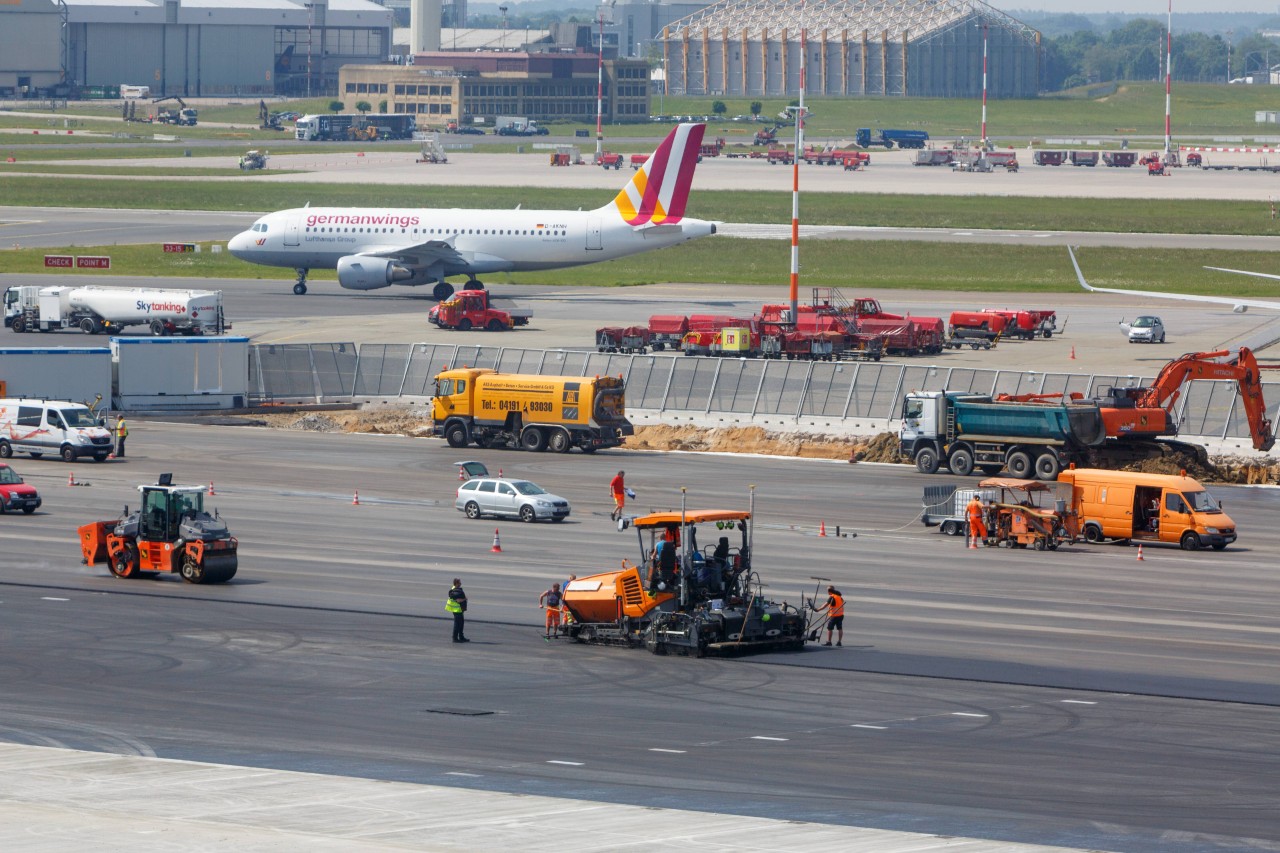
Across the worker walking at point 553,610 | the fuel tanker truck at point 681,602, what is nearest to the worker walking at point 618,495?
the worker walking at point 553,610

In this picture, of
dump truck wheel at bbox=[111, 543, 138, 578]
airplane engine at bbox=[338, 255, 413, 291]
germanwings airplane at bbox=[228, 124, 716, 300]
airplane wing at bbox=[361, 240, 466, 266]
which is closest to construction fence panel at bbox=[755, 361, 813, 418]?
germanwings airplane at bbox=[228, 124, 716, 300]

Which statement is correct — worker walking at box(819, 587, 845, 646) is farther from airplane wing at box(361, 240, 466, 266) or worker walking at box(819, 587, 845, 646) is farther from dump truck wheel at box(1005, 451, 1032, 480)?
airplane wing at box(361, 240, 466, 266)

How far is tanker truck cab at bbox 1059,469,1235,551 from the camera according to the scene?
4878 centimetres

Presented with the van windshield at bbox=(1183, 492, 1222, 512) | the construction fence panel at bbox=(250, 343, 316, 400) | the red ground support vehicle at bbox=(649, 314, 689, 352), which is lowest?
the van windshield at bbox=(1183, 492, 1222, 512)

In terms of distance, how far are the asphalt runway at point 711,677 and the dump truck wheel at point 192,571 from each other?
0.42 meters

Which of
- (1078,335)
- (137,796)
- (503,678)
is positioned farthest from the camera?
(1078,335)

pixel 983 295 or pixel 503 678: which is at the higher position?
pixel 983 295

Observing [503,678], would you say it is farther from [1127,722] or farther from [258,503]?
[258,503]

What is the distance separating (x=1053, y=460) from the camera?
190 ft

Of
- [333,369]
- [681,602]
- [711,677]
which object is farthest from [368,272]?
[711,677]

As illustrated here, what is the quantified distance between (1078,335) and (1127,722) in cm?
6141

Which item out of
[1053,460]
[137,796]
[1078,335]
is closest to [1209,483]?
[1053,460]

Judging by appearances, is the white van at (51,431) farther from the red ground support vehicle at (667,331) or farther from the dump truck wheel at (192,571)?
the red ground support vehicle at (667,331)

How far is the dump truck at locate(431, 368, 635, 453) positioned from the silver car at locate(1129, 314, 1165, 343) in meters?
29.9
